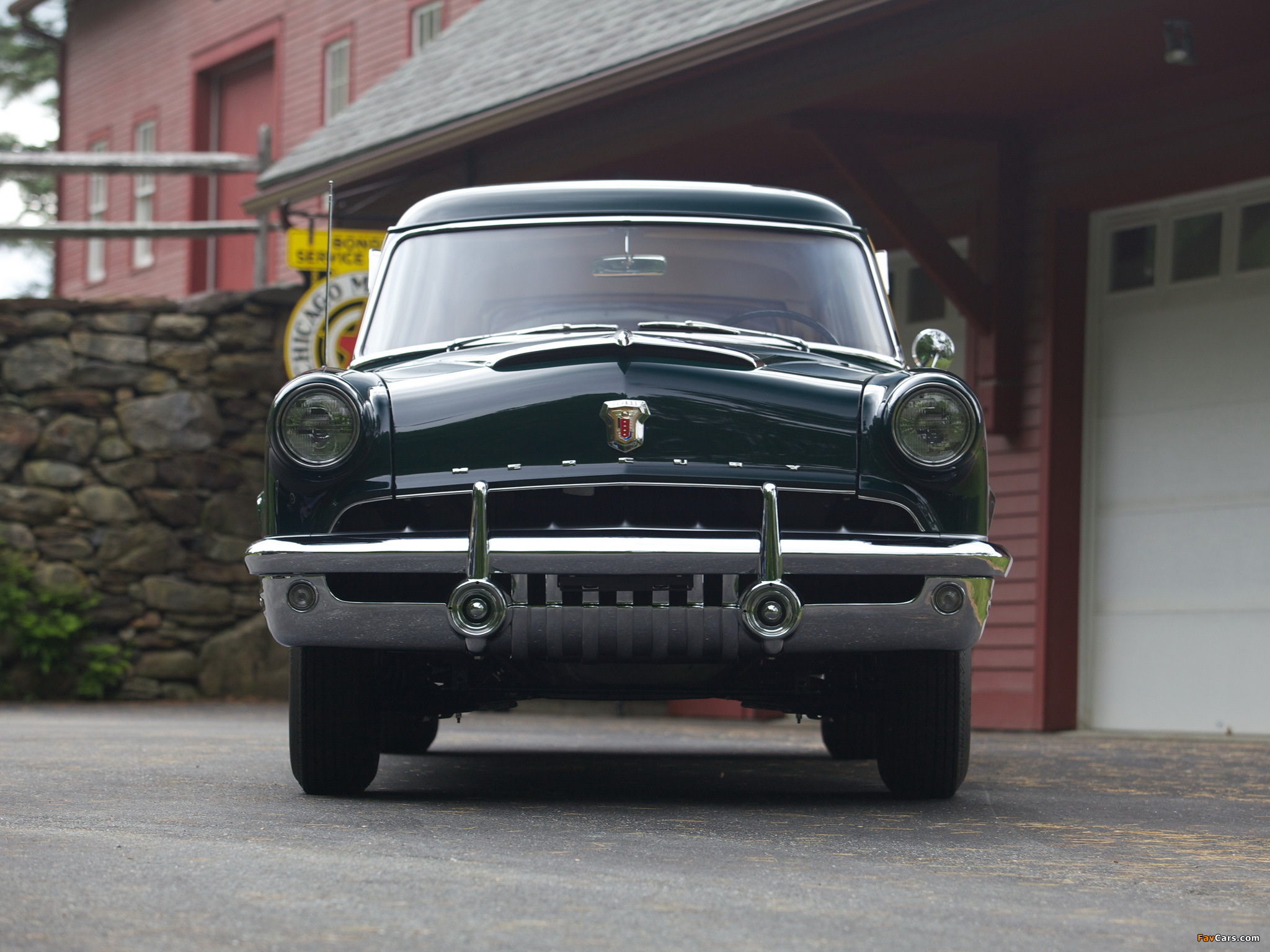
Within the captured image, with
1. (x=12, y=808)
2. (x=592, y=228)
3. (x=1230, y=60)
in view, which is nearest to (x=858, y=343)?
(x=592, y=228)

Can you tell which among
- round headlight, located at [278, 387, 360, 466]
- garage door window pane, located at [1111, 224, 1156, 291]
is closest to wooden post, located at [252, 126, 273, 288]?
garage door window pane, located at [1111, 224, 1156, 291]

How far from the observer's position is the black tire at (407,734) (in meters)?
6.69

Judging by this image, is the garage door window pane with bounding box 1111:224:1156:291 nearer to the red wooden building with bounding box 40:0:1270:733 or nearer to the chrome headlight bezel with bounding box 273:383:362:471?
the red wooden building with bounding box 40:0:1270:733

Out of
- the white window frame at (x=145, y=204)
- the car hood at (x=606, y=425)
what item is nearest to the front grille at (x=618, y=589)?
the car hood at (x=606, y=425)

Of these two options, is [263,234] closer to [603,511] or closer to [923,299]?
[923,299]

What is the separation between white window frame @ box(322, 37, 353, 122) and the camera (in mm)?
21078

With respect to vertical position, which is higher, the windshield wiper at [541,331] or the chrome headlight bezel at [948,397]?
the windshield wiper at [541,331]

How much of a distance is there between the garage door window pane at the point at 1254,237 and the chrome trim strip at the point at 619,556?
18.0ft

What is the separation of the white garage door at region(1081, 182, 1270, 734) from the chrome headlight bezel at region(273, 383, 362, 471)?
6213 millimetres

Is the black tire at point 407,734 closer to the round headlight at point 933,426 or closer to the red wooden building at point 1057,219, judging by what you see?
the round headlight at point 933,426

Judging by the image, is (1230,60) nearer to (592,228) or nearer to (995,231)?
(995,231)

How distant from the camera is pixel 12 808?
5086 millimetres

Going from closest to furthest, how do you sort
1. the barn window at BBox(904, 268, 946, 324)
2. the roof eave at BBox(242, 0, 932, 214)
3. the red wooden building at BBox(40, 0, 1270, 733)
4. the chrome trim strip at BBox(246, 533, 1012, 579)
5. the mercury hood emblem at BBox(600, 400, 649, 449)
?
the chrome trim strip at BBox(246, 533, 1012, 579), the mercury hood emblem at BBox(600, 400, 649, 449), the roof eave at BBox(242, 0, 932, 214), the red wooden building at BBox(40, 0, 1270, 733), the barn window at BBox(904, 268, 946, 324)

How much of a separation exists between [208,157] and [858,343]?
11.6 metres
